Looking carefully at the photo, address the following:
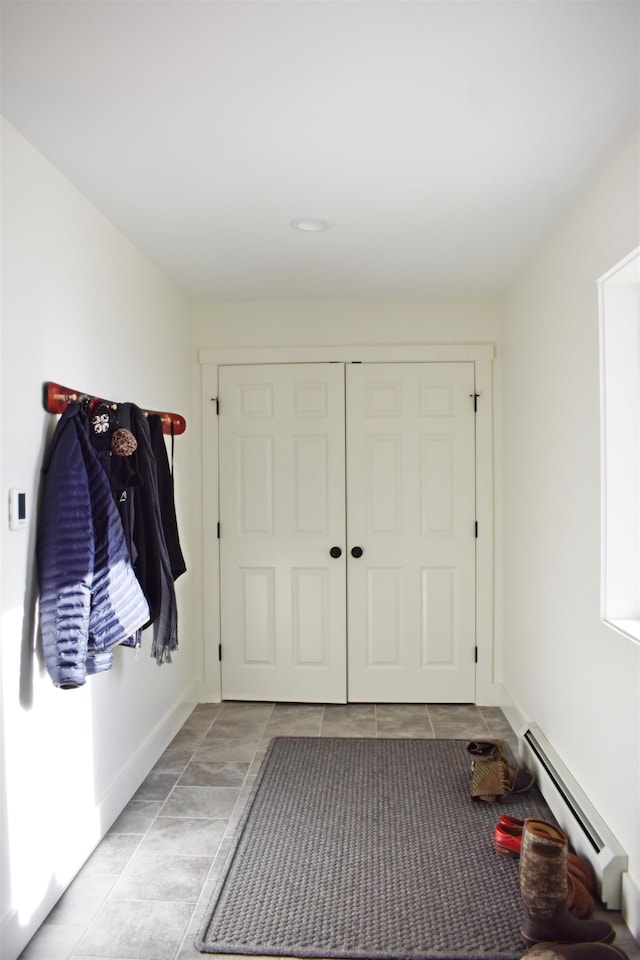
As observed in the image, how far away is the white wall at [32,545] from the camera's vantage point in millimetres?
1943

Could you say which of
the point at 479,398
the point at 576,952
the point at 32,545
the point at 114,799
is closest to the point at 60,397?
the point at 32,545

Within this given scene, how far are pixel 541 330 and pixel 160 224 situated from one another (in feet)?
5.74

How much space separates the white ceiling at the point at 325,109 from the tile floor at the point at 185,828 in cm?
239

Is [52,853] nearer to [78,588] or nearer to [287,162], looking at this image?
[78,588]

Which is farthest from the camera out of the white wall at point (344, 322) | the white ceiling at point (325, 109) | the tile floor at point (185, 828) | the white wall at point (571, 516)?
the white wall at point (344, 322)

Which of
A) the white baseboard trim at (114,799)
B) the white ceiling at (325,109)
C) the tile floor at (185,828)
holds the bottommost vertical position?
the tile floor at (185,828)

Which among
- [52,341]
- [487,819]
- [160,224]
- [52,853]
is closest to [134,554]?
[52,341]

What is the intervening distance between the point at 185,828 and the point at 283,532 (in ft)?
5.93

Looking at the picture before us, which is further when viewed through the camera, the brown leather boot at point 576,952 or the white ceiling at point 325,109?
the brown leather boot at point 576,952

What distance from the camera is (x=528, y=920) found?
1.97 meters

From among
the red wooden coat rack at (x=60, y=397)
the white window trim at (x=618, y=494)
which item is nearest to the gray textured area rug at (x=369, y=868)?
the white window trim at (x=618, y=494)

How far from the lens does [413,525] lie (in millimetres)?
4062

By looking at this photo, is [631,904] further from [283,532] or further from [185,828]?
[283,532]

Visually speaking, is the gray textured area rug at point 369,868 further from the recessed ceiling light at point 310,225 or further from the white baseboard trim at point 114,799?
the recessed ceiling light at point 310,225
